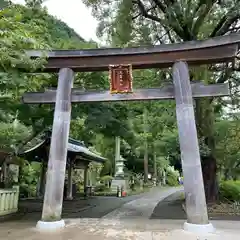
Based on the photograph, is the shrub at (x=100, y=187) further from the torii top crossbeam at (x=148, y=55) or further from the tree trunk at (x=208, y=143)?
the torii top crossbeam at (x=148, y=55)

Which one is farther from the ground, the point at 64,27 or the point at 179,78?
the point at 64,27

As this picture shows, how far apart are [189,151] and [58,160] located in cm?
371

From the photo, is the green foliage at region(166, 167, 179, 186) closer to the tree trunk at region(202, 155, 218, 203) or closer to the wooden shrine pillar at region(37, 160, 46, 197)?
the wooden shrine pillar at region(37, 160, 46, 197)

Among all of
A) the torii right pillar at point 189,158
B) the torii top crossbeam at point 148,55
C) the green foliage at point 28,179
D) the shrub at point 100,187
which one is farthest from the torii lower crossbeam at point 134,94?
the shrub at point 100,187

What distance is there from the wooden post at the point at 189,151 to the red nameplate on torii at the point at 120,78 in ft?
4.55

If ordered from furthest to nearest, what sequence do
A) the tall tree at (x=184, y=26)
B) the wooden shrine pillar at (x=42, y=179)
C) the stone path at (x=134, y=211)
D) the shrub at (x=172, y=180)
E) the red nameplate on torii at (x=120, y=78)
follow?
the shrub at (x=172, y=180) → the wooden shrine pillar at (x=42, y=179) → the tall tree at (x=184, y=26) → the stone path at (x=134, y=211) → the red nameplate on torii at (x=120, y=78)

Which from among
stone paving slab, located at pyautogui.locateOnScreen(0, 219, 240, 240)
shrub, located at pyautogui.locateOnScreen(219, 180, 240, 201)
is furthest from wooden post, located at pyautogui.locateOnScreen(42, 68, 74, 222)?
shrub, located at pyautogui.locateOnScreen(219, 180, 240, 201)

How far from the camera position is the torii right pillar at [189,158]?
7777 millimetres

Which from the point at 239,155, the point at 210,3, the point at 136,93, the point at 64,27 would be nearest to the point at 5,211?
the point at 136,93

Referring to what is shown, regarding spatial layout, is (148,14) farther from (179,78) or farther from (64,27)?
(64,27)

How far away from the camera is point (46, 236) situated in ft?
23.6

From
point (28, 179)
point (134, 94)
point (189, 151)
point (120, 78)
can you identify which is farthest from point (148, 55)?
point (28, 179)

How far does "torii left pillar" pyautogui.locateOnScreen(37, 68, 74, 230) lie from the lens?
8.19 m

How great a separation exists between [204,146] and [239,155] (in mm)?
4467
